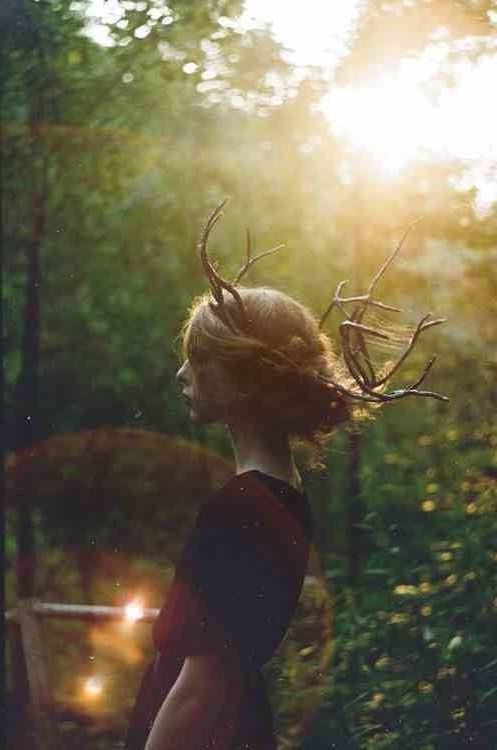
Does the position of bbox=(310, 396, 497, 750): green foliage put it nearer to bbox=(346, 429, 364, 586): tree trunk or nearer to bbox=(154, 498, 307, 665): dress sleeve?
bbox=(346, 429, 364, 586): tree trunk

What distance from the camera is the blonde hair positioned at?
2223mm

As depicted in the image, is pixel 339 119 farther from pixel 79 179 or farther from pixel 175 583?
pixel 175 583

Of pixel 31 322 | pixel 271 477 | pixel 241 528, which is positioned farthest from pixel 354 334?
pixel 31 322

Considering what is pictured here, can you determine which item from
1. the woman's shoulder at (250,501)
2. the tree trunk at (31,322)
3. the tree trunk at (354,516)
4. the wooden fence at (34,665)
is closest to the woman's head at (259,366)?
the woman's shoulder at (250,501)

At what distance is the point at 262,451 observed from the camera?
227 centimetres

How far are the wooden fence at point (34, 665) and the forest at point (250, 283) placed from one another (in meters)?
0.04

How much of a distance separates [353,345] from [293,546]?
432mm

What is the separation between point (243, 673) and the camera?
6.93 feet

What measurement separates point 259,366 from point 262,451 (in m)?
0.16

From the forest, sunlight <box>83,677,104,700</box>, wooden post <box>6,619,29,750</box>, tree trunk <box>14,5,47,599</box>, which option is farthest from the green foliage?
sunlight <box>83,677,104,700</box>

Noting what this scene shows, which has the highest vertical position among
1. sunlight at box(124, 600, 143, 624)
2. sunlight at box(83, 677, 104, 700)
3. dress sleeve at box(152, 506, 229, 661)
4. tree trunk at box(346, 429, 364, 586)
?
dress sleeve at box(152, 506, 229, 661)

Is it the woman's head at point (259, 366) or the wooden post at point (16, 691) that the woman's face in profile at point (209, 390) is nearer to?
the woman's head at point (259, 366)

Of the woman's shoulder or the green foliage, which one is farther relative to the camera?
the green foliage

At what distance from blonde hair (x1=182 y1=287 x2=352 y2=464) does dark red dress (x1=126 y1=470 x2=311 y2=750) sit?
13cm
